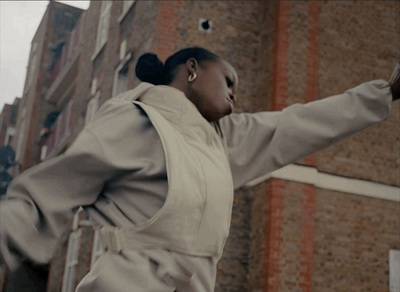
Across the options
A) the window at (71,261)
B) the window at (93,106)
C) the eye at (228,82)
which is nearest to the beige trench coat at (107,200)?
the eye at (228,82)

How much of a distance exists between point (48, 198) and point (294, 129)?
1252 mm

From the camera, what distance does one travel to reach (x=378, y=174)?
1034cm

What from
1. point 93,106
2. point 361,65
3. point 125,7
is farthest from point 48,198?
point 93,106

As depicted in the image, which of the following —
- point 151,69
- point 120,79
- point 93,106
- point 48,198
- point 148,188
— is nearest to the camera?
point 48,198

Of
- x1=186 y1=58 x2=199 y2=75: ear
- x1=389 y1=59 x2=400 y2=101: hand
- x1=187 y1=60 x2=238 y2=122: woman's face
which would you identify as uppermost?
x1=186 y1=58 x2=199 y2=75: ear

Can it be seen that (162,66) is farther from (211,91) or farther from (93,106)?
(93,106)

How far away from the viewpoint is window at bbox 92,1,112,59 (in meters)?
15.9

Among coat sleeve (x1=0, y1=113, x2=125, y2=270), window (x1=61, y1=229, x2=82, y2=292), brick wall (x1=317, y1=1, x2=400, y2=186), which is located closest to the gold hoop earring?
coat sleeve (x1=0, y1=113, x2=125, y2=270)

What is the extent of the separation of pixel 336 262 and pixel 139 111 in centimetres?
772

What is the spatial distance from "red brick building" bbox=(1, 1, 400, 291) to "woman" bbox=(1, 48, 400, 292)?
21.8 feet

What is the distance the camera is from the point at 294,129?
9.77 feet

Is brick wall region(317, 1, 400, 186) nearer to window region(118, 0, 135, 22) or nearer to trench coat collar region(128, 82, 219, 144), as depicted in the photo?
window region(118, 0, 135, 22)

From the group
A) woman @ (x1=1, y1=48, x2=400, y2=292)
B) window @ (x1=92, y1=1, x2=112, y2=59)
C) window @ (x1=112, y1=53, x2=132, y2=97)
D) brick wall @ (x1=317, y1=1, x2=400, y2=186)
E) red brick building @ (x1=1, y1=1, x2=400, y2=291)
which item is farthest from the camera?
window @ (x1=92, y1=1, x2=112, y2=59)

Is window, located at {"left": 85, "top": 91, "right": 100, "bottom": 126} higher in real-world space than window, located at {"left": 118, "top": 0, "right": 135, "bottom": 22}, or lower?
lower
